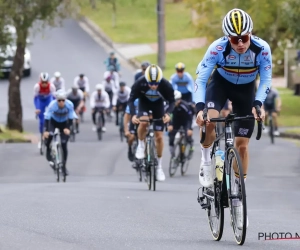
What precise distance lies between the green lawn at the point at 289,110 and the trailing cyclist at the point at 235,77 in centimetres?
2608

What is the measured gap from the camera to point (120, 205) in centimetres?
1305

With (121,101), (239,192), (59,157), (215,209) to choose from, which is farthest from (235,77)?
(121,101)

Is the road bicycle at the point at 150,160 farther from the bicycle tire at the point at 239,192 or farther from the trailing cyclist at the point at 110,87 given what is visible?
the trailing cyclist at the point at 110,87

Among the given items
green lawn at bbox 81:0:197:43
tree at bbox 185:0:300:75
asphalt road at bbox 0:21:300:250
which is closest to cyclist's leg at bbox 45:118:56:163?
asphalt road at bbox 0:21:300:250

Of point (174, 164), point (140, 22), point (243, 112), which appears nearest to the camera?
point (243, 112)

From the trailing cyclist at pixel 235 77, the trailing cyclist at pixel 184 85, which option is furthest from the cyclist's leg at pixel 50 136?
the trailing cyclist at pixel 235 77

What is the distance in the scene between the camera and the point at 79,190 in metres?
16.0

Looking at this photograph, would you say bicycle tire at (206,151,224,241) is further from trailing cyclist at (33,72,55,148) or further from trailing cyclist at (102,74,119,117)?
trailing cyclist at (102,74,119,117)

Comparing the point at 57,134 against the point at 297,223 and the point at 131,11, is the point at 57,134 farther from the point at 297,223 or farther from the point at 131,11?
the point at 131,11

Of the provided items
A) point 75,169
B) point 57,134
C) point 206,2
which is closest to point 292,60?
point 206,2

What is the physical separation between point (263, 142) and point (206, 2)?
37.7 ft

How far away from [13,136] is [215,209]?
77.7 feet

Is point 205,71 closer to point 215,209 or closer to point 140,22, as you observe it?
point 215,209

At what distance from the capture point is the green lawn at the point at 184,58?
1919 inches
